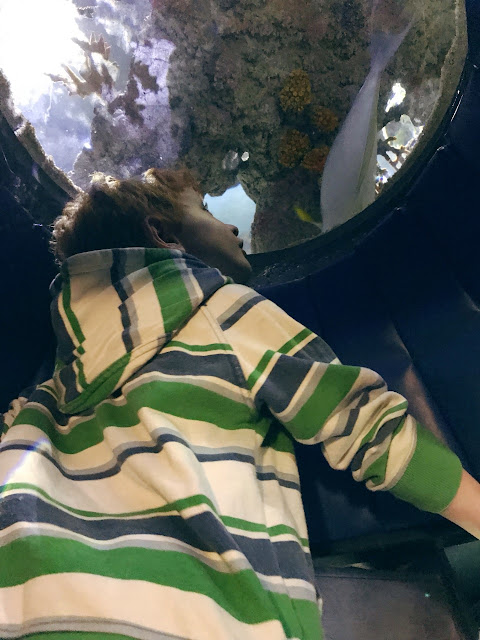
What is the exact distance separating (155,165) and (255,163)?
467 mm

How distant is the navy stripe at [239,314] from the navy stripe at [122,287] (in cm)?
15

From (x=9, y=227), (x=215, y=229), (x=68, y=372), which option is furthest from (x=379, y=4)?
(x=68, y=372)

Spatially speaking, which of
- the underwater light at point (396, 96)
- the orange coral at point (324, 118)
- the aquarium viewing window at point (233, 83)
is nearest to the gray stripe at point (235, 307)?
the aquarium viewing window at point (233, 83)

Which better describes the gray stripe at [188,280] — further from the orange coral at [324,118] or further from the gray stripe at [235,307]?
the orange coral at [324,118]

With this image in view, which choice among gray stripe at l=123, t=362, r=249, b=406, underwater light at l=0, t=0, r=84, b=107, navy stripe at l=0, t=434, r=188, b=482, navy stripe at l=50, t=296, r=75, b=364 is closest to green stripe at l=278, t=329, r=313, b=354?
gray stripe at l=123, t=362, r=249, b=406

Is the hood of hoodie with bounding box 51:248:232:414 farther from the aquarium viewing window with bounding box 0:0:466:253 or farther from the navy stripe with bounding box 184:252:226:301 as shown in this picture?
the aquarium viewing window with bounding box 0:0:466:253

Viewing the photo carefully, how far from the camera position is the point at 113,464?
0.60 metres

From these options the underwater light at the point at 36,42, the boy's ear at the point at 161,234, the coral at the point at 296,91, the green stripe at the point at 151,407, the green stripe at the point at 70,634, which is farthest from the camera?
the coral at the point at 296,91

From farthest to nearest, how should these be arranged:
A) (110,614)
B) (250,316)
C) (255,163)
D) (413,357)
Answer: (255,163) → (413,357) → (250,316) → (110,614)

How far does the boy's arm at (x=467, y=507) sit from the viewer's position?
0.65 m

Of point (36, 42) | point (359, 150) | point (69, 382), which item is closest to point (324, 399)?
point (69, 382)

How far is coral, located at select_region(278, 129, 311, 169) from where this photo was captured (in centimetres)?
207

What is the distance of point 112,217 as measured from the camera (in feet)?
3.15

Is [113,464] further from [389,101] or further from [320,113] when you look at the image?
[389,101]
